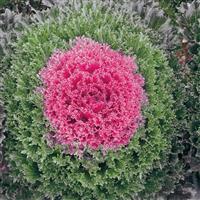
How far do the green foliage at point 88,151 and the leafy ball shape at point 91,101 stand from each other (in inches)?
2.7

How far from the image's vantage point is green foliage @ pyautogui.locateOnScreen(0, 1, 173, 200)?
3051 millimetres

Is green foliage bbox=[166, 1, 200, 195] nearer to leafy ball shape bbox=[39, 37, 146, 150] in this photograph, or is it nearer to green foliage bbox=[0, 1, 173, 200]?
green foliage bbox=[0, 1, 173, 200]

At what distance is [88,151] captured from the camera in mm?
3020

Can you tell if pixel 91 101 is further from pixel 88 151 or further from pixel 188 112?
pixel 188 112

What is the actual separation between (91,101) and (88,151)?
296 millimetres

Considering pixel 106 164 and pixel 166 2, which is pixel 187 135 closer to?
pixel 106 164

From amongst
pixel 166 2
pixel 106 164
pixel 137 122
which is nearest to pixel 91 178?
pixel 106 164

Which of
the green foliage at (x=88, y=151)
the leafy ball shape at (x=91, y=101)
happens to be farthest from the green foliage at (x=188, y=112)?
the leafy ball shape at (x=91, y=101)

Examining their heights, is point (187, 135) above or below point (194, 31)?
below

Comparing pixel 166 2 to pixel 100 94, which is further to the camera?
pixel 166 2

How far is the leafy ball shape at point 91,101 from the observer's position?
297cm

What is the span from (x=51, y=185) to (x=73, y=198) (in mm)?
159

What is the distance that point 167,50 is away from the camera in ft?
11.5

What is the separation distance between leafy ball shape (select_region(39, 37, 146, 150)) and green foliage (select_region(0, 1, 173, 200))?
0.07 meters
